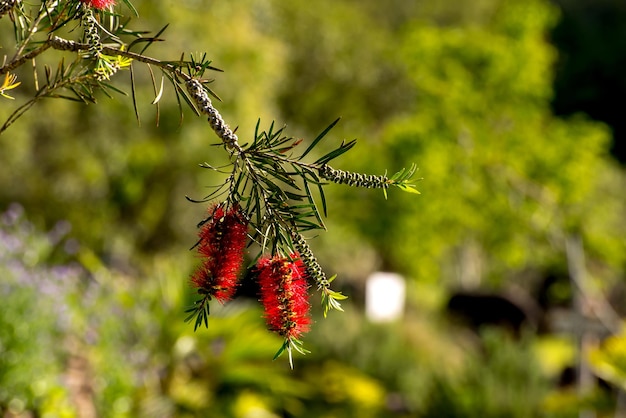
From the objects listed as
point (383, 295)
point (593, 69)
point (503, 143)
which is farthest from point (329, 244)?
point (593, 69)

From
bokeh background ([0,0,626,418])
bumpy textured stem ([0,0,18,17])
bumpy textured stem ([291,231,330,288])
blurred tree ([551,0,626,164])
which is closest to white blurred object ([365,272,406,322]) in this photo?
bokeh background ([0,0,626,418])

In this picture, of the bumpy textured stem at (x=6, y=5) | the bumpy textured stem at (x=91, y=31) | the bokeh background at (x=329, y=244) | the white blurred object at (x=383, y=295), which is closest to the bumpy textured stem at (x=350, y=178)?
the bokeh background at (x=329, y=244)

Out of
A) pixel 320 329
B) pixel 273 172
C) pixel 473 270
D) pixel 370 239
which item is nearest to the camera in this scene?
pixel 273 172

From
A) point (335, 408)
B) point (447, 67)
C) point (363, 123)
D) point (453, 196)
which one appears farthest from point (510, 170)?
point (363, 123)

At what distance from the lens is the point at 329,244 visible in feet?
60.2

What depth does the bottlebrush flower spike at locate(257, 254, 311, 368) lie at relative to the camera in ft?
4.43

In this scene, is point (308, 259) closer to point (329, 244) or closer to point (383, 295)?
point (383, 295)

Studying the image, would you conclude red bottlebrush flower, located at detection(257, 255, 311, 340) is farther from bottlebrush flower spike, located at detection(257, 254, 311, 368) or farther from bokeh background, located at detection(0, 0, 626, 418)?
bokeh background, located at detection(0, 0, 626, 418)

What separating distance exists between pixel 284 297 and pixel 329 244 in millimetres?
17023

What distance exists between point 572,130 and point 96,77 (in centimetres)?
1006

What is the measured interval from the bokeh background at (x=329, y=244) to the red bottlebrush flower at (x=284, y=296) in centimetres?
18

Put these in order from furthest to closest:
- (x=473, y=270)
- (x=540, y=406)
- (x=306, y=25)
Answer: (x=473, y=270) < (x=306, y=25) < (x=540, y=406)

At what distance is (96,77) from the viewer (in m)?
1.57

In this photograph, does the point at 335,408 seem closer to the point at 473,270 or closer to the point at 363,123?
the point at 363,123
